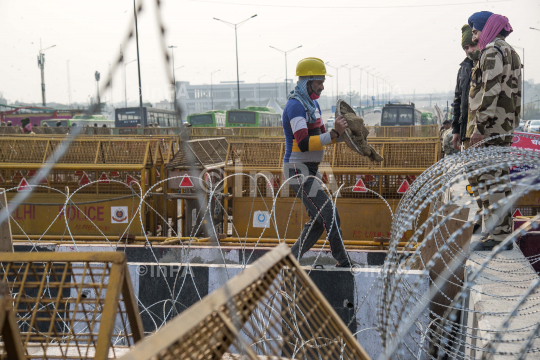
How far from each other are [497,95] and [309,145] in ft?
5.27

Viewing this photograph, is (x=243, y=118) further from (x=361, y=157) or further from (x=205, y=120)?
(x=361, y=157)

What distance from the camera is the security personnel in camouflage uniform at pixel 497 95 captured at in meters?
4.16

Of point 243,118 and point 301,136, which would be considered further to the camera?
point 243,118

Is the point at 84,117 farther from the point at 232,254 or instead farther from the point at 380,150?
the point at 380,150

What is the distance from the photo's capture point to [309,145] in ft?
14.2

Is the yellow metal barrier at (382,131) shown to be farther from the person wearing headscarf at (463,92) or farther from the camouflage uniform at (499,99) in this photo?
the camouflage uniform at (499,99)

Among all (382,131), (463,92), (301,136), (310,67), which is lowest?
(382,131)

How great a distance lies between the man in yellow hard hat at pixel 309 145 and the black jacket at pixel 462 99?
172 centimetres

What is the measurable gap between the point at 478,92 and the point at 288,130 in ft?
5.61

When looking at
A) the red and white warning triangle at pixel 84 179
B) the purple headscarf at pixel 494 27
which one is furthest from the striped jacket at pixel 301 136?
the red and white warning triangle at pixel 84 179

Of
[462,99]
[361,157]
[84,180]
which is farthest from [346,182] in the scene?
[84,180]

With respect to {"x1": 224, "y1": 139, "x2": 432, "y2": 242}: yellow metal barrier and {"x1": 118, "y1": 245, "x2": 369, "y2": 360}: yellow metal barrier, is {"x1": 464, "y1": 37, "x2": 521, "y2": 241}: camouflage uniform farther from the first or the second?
{"x1": 224, "y1": 139, "x2": 432, "y2": 242}: yellow metal barrier

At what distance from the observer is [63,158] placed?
911cm

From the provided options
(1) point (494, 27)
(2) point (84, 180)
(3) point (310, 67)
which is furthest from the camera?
(2) point (84, 180)
